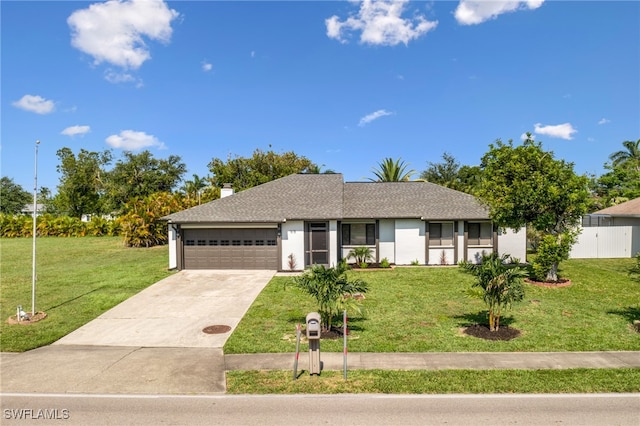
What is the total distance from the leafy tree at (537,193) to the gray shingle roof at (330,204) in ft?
14.2

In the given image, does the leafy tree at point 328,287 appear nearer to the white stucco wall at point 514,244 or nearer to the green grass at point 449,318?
the green grass at point 449,318

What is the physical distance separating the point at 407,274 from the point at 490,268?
898 cm

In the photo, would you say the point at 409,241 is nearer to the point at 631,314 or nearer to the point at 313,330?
the point at 631,314

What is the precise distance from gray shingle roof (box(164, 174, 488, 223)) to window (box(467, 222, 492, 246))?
0.78 m

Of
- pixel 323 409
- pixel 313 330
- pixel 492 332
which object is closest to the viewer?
pixel 323 409


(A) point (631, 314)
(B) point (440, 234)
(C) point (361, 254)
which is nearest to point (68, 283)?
(C) point (361, 254)

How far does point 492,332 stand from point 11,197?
309ft

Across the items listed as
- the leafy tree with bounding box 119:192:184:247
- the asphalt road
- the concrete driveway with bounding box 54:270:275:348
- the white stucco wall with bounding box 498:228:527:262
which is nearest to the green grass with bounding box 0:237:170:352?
the concrete driveway with bounding box 54:270:275:348

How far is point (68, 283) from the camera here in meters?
17.7

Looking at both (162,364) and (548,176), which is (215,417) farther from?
(548,176)

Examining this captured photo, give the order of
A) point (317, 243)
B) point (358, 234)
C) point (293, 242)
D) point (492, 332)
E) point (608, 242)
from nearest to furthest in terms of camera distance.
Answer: point (492, 332) → point (293, 242) → point (317, 243) → point (358, 234) → point (608, 242)

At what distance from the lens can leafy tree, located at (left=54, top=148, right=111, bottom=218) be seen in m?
58.7

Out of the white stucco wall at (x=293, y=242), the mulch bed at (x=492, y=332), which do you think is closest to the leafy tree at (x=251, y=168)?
the white stucco wall at (x=293, y=242)

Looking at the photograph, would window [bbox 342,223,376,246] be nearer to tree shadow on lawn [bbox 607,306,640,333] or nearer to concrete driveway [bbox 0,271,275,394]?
concrete driveway [bbox 0,271,275,394]
